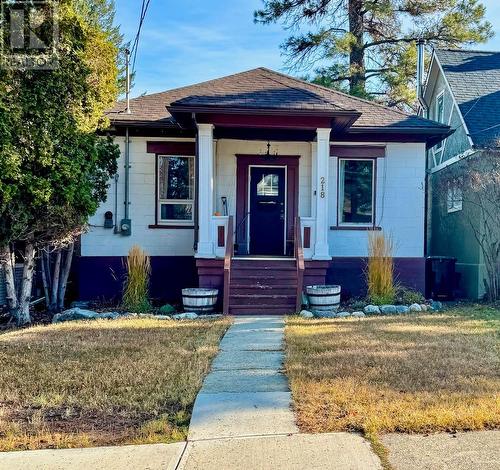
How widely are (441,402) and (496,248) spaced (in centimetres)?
783

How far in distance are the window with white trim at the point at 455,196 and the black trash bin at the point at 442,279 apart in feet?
4.98

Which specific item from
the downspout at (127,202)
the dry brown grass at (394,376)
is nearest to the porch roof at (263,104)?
the downspout at (127,202)

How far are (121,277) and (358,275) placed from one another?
5240 millimetres

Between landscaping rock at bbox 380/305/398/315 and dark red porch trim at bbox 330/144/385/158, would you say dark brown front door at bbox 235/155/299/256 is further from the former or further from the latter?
landscaping rock at bbox 380/305/398/315

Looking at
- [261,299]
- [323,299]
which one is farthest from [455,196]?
[261,299]

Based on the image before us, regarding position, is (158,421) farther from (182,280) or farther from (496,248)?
(496,248)

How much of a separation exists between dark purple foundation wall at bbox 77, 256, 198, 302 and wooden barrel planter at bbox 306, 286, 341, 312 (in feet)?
9.81

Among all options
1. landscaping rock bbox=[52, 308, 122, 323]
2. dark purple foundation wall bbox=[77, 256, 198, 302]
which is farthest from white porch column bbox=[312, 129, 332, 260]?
landscaping rock bbox=[52, 308, 122, 323]

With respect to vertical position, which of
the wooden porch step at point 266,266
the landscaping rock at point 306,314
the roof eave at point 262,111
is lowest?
the landscaping rock at point 306,314

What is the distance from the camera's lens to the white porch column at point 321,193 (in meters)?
9.76

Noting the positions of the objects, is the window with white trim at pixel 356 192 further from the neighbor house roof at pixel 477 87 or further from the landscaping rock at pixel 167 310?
the landscaping rock at pixel 167 310

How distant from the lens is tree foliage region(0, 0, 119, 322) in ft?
25.1

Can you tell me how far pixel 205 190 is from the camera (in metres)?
9.70

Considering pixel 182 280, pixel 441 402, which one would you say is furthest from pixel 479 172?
pixel 441 402
